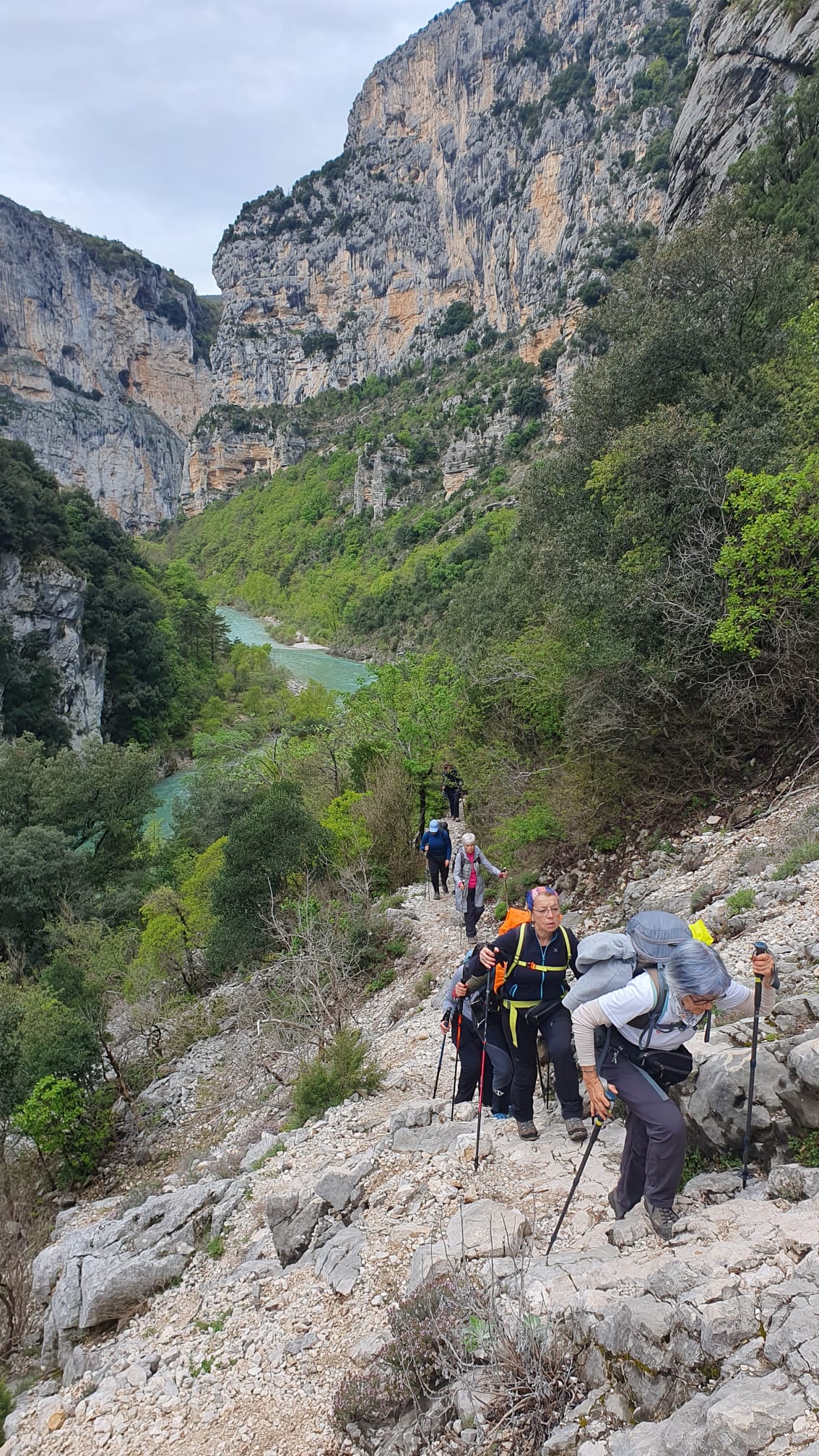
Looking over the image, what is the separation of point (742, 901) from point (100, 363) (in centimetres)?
14630

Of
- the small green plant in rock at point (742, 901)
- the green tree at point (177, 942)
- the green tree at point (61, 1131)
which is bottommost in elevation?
the green tree at point (61, 1131)

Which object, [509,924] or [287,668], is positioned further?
[287,668]

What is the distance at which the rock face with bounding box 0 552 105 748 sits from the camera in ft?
105

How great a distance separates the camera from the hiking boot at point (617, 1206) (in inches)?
128

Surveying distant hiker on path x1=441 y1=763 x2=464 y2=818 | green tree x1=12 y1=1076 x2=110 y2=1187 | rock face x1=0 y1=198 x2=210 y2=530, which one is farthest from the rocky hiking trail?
rock face x1=0 y1=198 x2=210 y2=530

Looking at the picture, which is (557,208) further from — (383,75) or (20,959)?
(20,959)

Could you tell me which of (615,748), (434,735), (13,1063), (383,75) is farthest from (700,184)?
(383,75)

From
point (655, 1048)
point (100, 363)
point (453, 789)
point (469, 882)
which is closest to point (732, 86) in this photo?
point (453, 789)

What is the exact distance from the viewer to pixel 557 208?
6938 centimetres

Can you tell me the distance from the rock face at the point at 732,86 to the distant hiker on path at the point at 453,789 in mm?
19321

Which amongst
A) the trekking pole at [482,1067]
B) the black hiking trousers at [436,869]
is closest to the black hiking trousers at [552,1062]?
the trekking pole at [482,1067]

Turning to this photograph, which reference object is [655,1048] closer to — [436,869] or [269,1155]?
[269,1155]

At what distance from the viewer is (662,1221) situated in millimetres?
3006

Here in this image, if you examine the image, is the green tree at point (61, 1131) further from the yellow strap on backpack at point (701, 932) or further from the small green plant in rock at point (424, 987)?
the yellow strap on backpack at point (701, 932)
